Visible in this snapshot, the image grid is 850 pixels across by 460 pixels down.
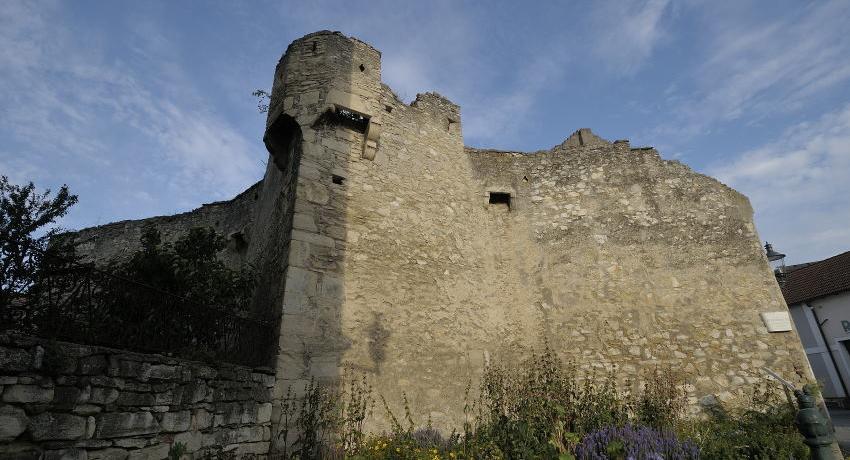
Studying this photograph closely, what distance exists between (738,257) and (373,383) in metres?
7.43

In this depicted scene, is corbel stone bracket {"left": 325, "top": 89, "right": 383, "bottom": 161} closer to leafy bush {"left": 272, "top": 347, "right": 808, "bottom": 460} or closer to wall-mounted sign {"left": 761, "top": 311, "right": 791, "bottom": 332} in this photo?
leafy bush {"left": 272, "top": 347, "right": 808, "bottom": 460}

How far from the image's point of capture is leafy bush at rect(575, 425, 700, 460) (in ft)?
14.6

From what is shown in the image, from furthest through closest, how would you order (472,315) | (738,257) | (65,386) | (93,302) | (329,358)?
(738,257) → (472,315) → (329,358) → (93,302) → (65,386)

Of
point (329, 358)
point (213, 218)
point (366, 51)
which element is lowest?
point (329, 358)

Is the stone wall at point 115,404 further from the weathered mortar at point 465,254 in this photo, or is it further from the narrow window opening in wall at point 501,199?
the narrow window opening in wall at point 501,199

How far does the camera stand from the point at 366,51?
8500 mm

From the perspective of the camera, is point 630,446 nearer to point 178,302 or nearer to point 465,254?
point 465,254

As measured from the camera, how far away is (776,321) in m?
8.36

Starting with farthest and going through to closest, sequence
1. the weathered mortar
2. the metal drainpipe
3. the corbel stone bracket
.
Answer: the metal drainpipe < the corbel stone bracket < the weathered mortar

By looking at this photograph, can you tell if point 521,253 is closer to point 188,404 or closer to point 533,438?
point 533,438

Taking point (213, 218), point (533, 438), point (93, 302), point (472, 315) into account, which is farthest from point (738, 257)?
point (213, 218)

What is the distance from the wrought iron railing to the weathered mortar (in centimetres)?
69

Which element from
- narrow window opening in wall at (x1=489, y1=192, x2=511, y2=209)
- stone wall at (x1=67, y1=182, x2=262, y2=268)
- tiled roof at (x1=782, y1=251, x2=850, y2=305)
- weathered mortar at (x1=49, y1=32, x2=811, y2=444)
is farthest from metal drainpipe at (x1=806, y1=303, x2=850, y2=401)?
stone wall at (x1=67, y1=182, x2=262, y2=268)

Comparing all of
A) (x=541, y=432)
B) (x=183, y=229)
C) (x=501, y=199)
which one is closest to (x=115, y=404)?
(x=541, y=432)
